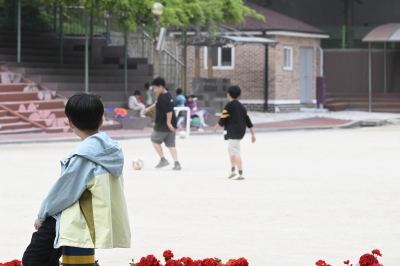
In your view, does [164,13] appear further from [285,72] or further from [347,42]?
[347,42]

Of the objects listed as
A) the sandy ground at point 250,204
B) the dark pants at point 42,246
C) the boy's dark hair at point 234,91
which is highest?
the boy's dark hair at point 234,91

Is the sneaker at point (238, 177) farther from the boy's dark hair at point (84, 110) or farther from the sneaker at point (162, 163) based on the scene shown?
the boy's dark hair at point (84, 110)

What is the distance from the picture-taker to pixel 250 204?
1180cm

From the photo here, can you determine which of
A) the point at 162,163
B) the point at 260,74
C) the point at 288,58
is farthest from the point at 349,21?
the point at 162,163

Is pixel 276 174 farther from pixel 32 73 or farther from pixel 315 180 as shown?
pixel 32 73

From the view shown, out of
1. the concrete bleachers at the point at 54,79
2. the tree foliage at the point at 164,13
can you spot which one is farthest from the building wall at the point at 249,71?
the tree foliage at the point at 164,13

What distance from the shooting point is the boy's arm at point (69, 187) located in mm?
4918

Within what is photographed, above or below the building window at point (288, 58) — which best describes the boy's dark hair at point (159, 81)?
below

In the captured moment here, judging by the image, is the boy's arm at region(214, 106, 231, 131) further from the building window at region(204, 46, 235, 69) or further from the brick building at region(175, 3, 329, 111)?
the building window at region(204, 46, 235, 69)

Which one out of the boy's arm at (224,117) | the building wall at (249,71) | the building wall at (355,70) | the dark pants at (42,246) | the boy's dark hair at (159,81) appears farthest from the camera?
the building wall at (355,70)

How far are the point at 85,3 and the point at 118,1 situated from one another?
1.05 m

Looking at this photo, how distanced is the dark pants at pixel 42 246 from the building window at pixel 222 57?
115 feet

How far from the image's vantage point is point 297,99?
40.8 metres

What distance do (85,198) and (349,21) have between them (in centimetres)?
4364
